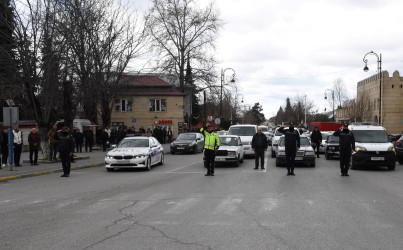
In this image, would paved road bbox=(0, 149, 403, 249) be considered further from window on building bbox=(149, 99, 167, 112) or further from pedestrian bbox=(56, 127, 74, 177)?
window on building bbox=(149, 99, 167, 112)

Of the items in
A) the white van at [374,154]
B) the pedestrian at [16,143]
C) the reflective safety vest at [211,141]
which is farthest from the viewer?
the pedestrian at [16,143]

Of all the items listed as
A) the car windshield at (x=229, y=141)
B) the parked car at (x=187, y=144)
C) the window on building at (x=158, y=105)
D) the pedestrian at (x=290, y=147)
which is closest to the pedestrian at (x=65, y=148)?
the car windshield at (x=229, y=141)

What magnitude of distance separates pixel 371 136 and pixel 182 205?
1208 cm

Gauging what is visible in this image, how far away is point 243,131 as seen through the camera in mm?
25344

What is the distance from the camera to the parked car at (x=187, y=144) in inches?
1142

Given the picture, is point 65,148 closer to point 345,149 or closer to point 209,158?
point 209,158

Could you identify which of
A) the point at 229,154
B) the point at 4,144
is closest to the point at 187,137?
the point at 229,154

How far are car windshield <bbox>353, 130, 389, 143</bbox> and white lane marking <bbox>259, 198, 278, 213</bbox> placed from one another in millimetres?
9951

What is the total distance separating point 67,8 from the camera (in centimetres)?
2266

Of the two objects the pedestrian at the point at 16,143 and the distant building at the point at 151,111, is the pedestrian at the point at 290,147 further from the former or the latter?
the distant building at the point at 151,111

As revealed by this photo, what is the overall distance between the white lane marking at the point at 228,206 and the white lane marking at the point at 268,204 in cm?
54

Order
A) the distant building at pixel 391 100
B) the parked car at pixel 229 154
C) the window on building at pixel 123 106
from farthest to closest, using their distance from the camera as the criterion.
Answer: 1. the distant building at pixel 391 100
2. the window on building at pixel 123 106
3. the parked car at pixel 229 154

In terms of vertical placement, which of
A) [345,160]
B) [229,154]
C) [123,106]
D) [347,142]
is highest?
[123,106]

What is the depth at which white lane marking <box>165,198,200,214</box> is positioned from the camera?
8173 mm
